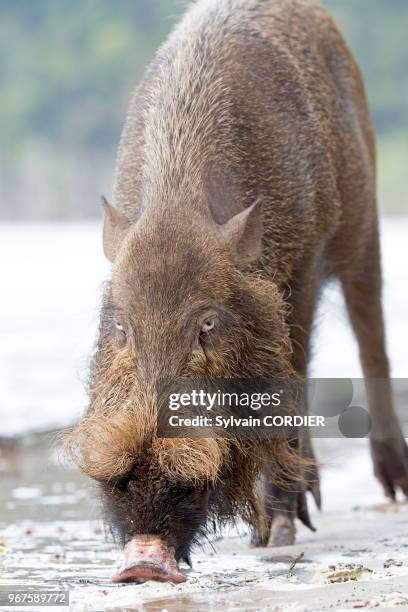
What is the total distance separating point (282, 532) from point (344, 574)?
4.32 ft

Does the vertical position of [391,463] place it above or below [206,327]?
below

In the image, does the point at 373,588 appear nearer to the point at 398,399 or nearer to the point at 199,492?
the point at 199,492

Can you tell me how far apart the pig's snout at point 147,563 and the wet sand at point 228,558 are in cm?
12

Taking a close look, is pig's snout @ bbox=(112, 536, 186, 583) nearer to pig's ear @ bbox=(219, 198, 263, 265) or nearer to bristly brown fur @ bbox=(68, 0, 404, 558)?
bristly brown fur @ bbox=(68, 0, 404, 558)

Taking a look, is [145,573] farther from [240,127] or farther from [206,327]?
[240,127]

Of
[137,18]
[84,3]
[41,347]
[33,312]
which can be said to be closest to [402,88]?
[137,18]

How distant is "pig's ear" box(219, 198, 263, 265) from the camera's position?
17.1 ft

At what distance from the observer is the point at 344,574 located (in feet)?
15.7

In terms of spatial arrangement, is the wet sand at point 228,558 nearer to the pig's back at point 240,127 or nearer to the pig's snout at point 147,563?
the pig's snout at point 147,563

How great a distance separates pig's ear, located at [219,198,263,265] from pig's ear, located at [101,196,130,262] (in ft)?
1.32

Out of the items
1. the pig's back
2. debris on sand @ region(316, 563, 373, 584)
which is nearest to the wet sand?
debris on sand @ region(316, 563, 373, 584)

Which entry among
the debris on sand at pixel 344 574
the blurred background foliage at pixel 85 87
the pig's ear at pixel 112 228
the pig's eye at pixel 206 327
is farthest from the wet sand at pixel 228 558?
the blurred background foliage at pixel 85 87

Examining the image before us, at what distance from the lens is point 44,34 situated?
4588 centimetres

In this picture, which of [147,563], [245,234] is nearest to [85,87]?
[245,234]
